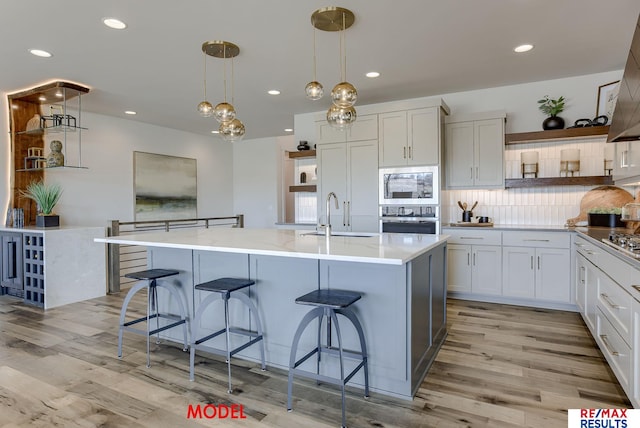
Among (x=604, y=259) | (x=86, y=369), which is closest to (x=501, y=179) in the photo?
(x=604, y=259)

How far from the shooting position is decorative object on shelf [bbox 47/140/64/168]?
15.8 feet

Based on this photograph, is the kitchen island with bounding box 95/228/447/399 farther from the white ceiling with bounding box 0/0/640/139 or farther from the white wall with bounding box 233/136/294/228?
the white wall with bounding box 233/136/294/228

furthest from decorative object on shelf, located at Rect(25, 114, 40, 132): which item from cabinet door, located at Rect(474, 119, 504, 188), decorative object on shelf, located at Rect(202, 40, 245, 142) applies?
cabinet door, located at Rect(474, 119, 504, 188)

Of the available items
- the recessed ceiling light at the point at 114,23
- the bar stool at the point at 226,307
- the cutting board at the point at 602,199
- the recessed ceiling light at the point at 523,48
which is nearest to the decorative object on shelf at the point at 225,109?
the recessed ceiling light at the point at 114,23

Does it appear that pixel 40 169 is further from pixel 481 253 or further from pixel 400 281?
pixel 481 253

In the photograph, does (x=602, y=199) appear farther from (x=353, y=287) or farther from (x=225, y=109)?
(x=225, y=109)

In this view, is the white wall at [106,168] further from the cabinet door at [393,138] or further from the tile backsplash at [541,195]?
the tile backsplash at [541,195]

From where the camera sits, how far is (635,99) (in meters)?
2.03

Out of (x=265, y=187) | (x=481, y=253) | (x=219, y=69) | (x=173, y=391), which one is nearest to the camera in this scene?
(x=173, y=391)

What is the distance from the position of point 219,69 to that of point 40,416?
10.9ft

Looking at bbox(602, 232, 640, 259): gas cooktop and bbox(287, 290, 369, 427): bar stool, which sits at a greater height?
bbox(602, 232, 640, 259): gas cooktop

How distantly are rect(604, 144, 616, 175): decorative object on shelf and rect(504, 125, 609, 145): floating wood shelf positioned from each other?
0.16 meters

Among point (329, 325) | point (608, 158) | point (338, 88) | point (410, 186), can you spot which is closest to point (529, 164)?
point (608, 158)

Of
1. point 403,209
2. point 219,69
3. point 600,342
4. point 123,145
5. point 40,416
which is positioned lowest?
point 40,416
